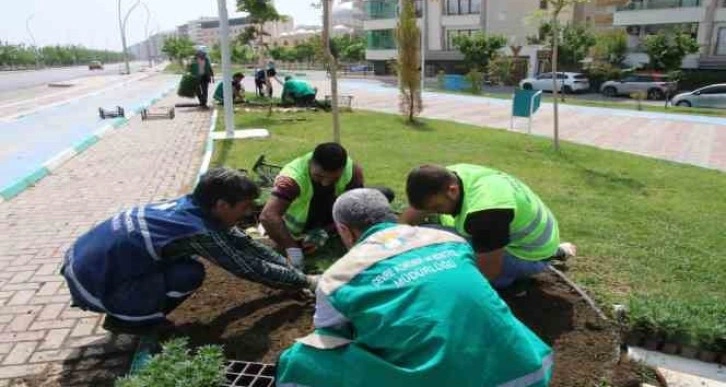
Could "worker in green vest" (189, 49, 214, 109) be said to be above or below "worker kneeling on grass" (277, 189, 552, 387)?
above

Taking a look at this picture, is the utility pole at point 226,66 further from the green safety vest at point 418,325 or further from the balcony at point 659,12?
the balcony at point 659,12

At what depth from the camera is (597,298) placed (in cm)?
387

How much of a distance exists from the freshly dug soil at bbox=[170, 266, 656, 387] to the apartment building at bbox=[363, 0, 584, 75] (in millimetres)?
38233

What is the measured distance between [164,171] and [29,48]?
4507 inches

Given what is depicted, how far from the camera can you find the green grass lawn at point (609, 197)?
153 inches

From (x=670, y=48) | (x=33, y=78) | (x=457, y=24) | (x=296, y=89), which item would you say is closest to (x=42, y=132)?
(x=296, y=89)

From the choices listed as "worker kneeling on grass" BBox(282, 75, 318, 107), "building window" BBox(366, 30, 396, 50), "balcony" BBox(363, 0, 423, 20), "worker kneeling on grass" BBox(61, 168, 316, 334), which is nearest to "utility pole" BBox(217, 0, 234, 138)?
"worker kneeling on grass" BBox(282, 75, 318, 107)

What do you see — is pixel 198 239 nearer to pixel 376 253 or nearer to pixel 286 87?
pixel 376 253

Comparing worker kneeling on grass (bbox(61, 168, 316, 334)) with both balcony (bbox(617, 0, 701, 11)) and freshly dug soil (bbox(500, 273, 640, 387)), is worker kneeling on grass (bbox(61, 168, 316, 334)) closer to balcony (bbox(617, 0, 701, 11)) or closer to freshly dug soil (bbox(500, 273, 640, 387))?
freshly dug soil (bbox(500, 273, 640, 387))

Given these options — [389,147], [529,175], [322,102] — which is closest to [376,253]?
[529,175]

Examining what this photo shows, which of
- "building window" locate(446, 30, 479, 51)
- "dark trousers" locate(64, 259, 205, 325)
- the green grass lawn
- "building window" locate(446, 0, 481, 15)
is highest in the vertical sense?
"building window" locate(446, 0, 481, 15)

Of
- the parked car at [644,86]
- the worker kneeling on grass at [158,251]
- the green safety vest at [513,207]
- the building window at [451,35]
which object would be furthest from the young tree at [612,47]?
the worker kneeling on grass at [158,251]

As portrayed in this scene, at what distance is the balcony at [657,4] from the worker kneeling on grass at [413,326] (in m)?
37.1

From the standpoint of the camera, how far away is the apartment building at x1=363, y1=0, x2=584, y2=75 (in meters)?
43.8
